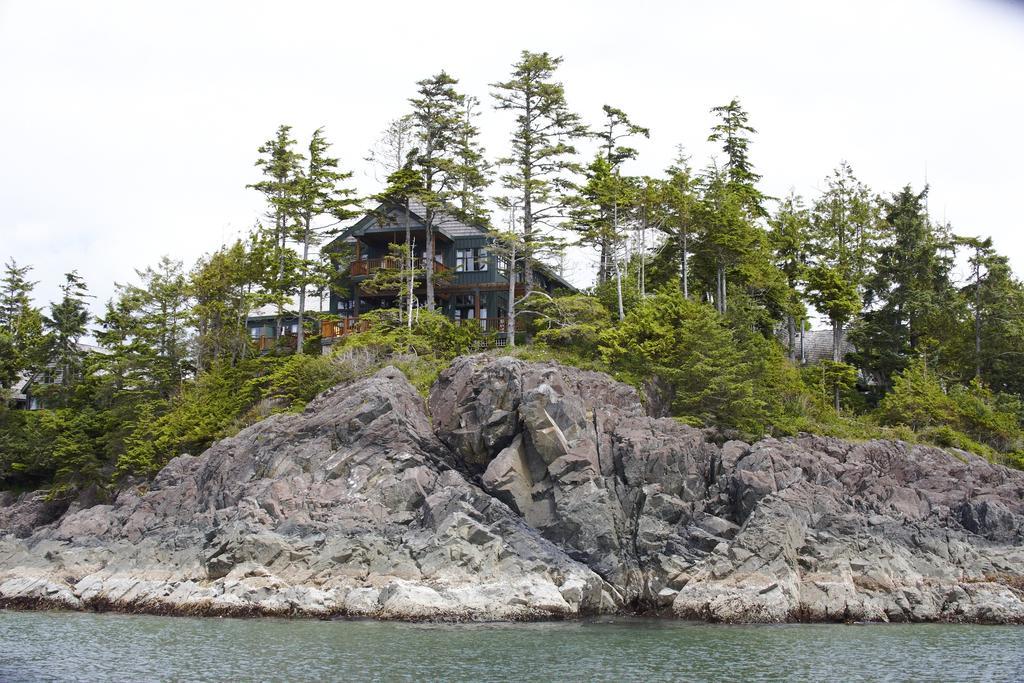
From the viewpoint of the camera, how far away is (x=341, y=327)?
51062 millimetres

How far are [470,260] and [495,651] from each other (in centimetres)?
3083

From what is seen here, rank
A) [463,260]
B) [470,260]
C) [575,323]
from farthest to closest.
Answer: [463,260] < [470,260] < [575,323]

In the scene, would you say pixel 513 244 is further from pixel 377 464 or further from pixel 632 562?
pixel 632 562

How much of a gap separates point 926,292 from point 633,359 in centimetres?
1731

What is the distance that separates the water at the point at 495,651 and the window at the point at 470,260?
2629cm

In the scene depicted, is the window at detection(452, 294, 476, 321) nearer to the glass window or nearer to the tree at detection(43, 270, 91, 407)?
the glass window

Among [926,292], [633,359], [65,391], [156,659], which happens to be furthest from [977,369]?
[65,391]

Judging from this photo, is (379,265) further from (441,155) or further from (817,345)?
(817,345)

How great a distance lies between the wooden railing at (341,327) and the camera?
162ft

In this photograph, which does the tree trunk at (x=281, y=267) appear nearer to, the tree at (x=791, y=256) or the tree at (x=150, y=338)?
the tree at (x=150, y=338)

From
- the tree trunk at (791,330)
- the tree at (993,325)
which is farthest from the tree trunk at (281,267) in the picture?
the tree at (993,325)

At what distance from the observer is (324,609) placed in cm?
3083

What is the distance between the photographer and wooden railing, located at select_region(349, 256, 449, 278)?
51.6 meters

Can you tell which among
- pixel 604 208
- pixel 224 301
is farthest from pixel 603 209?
pixel 224 301
